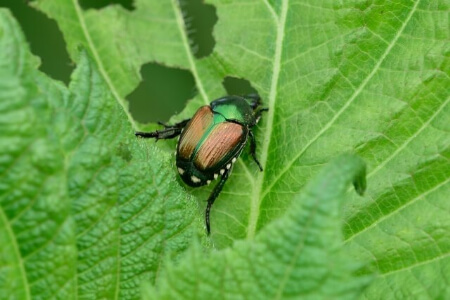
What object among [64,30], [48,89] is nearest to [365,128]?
[48,89]

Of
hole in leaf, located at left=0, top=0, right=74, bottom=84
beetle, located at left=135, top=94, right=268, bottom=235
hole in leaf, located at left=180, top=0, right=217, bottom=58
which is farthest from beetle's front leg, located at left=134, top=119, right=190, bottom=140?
hole in leaf, located at left=0, top=0, right=74, bottom=84

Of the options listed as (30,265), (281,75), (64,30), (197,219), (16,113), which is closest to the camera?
(16,113)

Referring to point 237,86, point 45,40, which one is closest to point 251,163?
point 237,86

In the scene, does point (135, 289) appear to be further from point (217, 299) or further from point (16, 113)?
point (16, 113)

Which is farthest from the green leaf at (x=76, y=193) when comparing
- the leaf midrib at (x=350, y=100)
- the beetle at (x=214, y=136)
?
the beetle at (x=214, y=136)

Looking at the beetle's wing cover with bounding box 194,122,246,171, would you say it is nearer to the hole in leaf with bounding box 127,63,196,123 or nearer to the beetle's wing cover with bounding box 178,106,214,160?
the beetle's wing cover with bounding box 178,106,214,160

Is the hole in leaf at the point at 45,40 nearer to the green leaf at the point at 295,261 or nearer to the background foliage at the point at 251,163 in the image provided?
the background foliage at the point at 251,163
